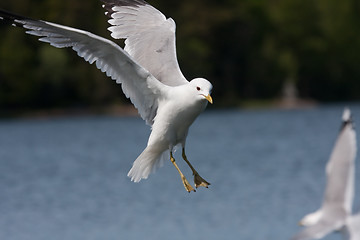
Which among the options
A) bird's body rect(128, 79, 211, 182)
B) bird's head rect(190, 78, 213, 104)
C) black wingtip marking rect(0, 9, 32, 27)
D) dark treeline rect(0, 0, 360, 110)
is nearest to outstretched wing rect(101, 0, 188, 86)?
bird's body rect(128, 79, 211, 182)

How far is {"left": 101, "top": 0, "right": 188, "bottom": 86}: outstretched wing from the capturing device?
907 cm

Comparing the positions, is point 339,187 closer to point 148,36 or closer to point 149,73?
point 149,73

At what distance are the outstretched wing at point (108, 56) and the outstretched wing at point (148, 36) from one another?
0.35 meters

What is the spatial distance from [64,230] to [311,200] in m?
5.08

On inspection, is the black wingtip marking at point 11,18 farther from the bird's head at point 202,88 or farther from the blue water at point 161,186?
the blue water at point 161,186

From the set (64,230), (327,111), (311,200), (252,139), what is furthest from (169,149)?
(327,111)

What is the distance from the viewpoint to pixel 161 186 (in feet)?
68.2

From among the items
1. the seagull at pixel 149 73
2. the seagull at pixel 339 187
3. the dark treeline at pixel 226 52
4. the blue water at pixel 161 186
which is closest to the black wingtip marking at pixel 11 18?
the seagull at pixel 149 73

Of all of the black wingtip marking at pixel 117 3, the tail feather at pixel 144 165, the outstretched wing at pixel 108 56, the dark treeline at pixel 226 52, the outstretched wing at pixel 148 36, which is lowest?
the tail feather at pixel 144 165

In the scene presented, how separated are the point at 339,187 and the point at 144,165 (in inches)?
114

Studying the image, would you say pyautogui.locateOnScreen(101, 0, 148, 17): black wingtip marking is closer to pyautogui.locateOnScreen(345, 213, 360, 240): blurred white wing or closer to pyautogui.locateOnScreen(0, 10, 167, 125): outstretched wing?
pyautogui.locateOnScreen(0, 10, 167, 125): outstretched wing

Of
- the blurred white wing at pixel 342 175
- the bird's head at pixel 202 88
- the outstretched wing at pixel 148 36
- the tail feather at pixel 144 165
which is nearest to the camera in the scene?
the blurred white wing at pixel 342 175

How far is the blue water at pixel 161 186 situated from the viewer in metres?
15.9

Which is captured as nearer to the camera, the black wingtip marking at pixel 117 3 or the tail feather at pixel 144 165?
the tail feather at pixel 144 165
